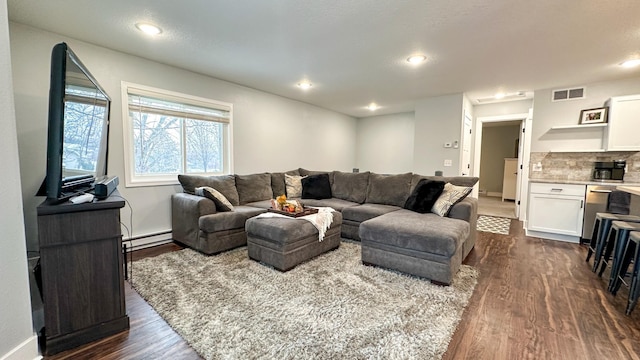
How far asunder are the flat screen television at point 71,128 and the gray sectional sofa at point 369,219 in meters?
1.18

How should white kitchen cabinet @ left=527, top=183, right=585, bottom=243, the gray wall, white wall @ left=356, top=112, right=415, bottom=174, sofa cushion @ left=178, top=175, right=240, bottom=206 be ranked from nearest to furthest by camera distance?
1. sofa cushion @ left=178, top=175, right=240, bottom=206
2. white kitchen cabinet @ left=527, top=183, right=585, bottom=243
3. white wall @ left=356, top=112, right=415, bottom=174
4. the gray wall

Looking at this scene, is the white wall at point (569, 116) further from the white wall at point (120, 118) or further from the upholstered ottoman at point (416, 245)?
the white wall at point (120, 118)

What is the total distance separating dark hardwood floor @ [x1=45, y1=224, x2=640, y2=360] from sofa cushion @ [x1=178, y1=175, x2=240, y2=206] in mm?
1509

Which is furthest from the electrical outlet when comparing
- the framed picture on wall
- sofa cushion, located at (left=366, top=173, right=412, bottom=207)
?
sofa cushion, located at (left=366, top=173, right=412, bottom=207)

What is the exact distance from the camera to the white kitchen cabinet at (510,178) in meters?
7.62

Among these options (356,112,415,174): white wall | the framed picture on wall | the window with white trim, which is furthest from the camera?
(356,112,415,174): white wall

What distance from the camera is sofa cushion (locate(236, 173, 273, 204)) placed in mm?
4039

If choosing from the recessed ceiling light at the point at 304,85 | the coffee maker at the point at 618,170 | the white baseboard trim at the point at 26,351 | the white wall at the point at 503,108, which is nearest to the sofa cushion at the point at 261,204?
the recessed ceiling light at the point at 304,85

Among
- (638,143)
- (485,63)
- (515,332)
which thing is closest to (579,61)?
(485,63)

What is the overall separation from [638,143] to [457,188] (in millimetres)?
2620

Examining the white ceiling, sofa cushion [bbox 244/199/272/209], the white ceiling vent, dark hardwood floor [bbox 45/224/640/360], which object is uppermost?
the white ceiling

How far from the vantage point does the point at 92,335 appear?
1623 millimetres

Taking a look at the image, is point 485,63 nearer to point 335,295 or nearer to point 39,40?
point 335,295

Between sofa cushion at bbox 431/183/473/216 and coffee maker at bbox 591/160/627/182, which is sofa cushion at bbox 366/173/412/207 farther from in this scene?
coffee maker at bbox 591/160/627/182
